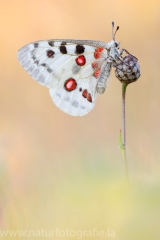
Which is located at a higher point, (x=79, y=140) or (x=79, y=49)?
(x=79, y=49)

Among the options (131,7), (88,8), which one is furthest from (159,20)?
(88,8)

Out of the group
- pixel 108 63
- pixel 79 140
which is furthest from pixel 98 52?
pixel 79 140

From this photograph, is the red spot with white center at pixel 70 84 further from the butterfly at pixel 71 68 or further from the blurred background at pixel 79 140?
the blurred background at pixel 79 140

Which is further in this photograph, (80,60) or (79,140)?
(79,140)

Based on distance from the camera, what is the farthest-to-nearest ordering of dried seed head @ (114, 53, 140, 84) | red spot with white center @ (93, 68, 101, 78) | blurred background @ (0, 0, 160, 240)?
red spot with white center @ (93, 68, 101, 78) → dried seed head @ (114, 53, 140, 84) → blurred background @ (0, 0, 160, 240)

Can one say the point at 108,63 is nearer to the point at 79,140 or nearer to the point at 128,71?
the point at 128,71

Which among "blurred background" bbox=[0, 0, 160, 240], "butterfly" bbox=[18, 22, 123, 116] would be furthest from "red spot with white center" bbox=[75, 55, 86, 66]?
"blurred background" bbox=[0, 0, 160, 240]

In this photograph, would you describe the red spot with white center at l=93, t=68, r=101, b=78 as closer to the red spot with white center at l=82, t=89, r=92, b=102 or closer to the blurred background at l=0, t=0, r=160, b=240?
the red spot with white center at l=82, t=89, r=92, b=102
